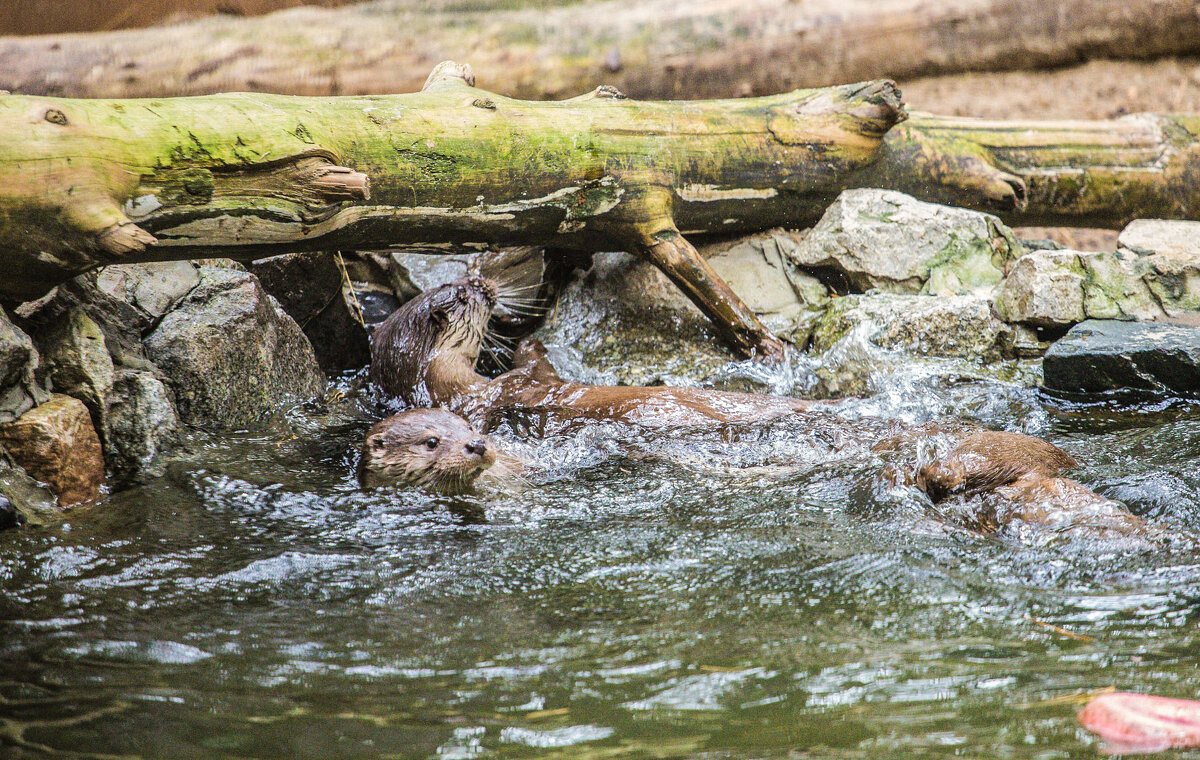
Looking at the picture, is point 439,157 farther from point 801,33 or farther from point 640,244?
point 801,33

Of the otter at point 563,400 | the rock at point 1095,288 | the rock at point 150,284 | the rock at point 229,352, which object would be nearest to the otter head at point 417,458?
the otter at point 563,400

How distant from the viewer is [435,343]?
4.05 metres

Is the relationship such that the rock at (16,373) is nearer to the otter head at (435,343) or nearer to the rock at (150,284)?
the rock at (150,284)

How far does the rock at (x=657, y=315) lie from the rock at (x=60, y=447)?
6.74 ft

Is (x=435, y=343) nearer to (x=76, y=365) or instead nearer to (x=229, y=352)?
(x=229, y=352)

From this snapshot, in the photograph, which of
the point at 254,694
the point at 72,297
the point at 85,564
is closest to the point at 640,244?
the point at 72,297

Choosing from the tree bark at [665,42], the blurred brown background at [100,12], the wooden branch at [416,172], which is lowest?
the wooden branch at [416,172]

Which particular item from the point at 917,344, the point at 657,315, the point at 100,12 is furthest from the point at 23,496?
the point at 100,12

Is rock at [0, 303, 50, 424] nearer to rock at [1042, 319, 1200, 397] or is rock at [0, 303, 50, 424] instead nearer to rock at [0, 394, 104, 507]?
rock at [0, 394, 104, 507]

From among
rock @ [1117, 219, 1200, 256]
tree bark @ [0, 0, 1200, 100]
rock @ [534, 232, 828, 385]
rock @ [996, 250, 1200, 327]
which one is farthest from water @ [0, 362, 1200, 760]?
tree bark @ [0, 0, 1200, 100]

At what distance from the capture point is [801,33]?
6.66m

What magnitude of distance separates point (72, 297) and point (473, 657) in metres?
2.19

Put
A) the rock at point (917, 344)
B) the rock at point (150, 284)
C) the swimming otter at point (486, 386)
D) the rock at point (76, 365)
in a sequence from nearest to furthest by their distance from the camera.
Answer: the rock at point (76, 365) < the swimming otter at point (486, 386) < the rock at point (150, 284) < the rock at point (917, 344)

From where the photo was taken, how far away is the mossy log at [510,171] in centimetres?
268
